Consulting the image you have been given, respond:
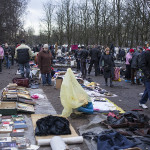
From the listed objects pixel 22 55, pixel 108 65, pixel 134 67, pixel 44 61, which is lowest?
pixel 134 67

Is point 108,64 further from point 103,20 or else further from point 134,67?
point 103,20

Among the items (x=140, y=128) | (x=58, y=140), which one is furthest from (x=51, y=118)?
(x=140, y=128)

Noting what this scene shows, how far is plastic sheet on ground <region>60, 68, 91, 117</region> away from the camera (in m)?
6.46

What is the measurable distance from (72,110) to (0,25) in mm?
22929

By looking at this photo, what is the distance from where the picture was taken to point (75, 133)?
5289 mm

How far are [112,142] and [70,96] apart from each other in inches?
89.3

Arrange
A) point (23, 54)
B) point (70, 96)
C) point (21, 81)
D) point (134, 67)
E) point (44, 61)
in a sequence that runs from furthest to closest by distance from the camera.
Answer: point (134, 67)
point (23, 54)
point (44, 61)
point (21, 81)
point (70, 96)

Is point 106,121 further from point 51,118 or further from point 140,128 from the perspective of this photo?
point 51,118

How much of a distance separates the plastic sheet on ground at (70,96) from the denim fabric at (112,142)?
71.3 inches

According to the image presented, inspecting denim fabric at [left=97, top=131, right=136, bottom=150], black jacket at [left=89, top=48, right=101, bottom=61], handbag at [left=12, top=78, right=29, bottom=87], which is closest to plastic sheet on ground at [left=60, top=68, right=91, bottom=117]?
Result: denim fabric at [left=97, top=131, right=136, bottom=150]

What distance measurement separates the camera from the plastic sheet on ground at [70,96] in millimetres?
6457

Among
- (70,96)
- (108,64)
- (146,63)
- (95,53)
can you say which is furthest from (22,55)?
(146,63)

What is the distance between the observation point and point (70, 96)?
654 cm

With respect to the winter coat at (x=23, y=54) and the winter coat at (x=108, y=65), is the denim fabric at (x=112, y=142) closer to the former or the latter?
the winter coat at (x=108, y=65)
